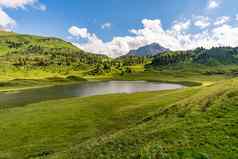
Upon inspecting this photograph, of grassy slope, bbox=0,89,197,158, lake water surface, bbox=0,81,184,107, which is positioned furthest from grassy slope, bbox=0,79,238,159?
lake water surface, bbox=0,81,184,107

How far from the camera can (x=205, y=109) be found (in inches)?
1224

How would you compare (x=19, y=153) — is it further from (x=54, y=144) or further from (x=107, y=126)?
(x=107, y=126)

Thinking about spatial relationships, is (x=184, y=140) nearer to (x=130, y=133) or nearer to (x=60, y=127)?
(x=130, y=133)

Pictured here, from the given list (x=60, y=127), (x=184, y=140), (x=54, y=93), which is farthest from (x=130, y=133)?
(x=54, y=93)

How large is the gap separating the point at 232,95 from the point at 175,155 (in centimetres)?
1778

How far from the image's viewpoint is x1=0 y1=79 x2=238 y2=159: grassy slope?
846 inches

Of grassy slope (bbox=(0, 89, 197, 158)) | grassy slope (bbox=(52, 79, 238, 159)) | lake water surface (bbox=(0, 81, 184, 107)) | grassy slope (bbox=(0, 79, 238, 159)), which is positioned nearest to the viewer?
grassy slope (bbox=(52, 79, 238, 159))

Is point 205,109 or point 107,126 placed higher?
point 205,109

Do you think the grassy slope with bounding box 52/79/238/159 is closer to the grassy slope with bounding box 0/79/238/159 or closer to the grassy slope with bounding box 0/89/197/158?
the grassy slope with bounding box 0/79/238/159

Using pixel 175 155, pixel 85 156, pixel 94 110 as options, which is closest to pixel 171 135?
pixel 175 155

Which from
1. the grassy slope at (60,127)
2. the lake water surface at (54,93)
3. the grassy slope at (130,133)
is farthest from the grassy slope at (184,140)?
the lake water surface at (54,93)

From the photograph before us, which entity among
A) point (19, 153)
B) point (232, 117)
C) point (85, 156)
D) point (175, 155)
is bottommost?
point (19, 153)

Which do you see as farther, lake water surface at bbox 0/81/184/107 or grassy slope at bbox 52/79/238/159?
lake water surface at bbox 0/81/184/107

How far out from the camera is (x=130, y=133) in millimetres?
27578
